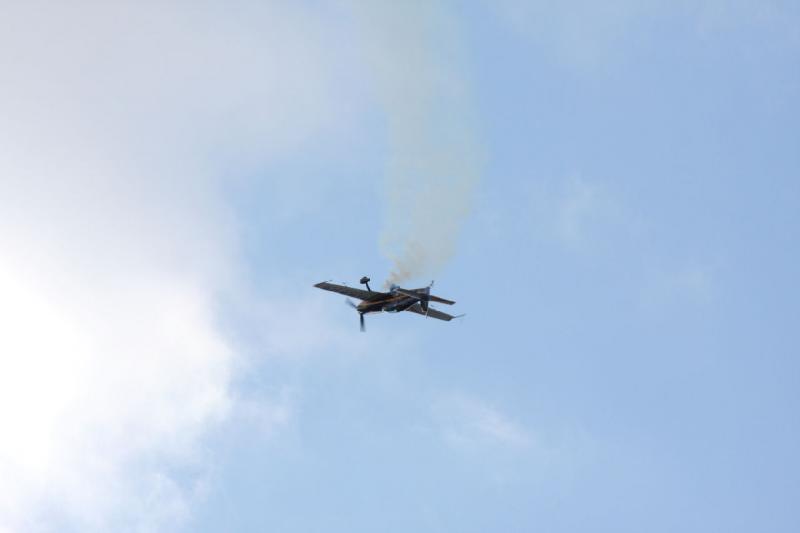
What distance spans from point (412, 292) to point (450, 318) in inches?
468

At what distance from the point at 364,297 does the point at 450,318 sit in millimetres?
→ 11333

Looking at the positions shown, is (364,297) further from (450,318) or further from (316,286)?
(450,318)

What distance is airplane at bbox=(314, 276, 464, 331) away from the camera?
75.8 metres

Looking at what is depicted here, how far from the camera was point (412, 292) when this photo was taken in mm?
75688

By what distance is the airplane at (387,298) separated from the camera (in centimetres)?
7581

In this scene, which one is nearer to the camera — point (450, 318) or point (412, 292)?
point (412, 292)

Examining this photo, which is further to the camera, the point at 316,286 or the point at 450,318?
the point at 450,318

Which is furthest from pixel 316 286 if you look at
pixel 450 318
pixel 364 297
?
pixel 450 318

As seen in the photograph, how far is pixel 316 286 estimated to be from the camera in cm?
7781

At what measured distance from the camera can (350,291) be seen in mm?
78938

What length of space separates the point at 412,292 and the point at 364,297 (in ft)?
13.9

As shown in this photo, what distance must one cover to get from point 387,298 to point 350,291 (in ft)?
11.0

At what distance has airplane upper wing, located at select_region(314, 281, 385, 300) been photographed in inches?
3046

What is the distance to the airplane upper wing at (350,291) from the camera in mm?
77375
